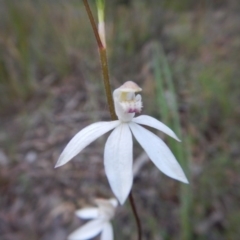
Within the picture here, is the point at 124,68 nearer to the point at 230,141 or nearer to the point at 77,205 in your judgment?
the point at 230,141

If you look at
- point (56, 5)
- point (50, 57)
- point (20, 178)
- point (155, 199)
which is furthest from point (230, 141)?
point (56, 5)

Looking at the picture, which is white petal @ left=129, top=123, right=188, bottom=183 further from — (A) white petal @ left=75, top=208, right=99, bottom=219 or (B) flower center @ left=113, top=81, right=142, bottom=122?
(A) white petal @ left=75, top=208, right=99, bottom=219

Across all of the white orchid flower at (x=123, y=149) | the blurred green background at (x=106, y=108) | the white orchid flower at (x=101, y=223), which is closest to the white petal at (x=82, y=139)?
the white orchid flower at (x=123, y=149)

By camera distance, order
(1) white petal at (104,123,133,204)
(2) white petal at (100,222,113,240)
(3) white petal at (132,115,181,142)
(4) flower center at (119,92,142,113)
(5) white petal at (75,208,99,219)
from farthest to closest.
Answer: (5) white petal at (75,208,99,219)
(2) white petal at (100,222,113,240)
(4) flower center at (119,92,142,113)
(3) white petal at (132,115,181,142)
(1) white petal at (104,123,133,204)

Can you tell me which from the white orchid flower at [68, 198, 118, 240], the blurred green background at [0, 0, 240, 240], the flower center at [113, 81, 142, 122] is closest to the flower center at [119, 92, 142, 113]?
the flower center at [113, 81, 142, 122]

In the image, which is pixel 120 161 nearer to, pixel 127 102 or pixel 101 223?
pixel 127 102

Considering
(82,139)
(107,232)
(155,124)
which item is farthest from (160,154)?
(107,232)
